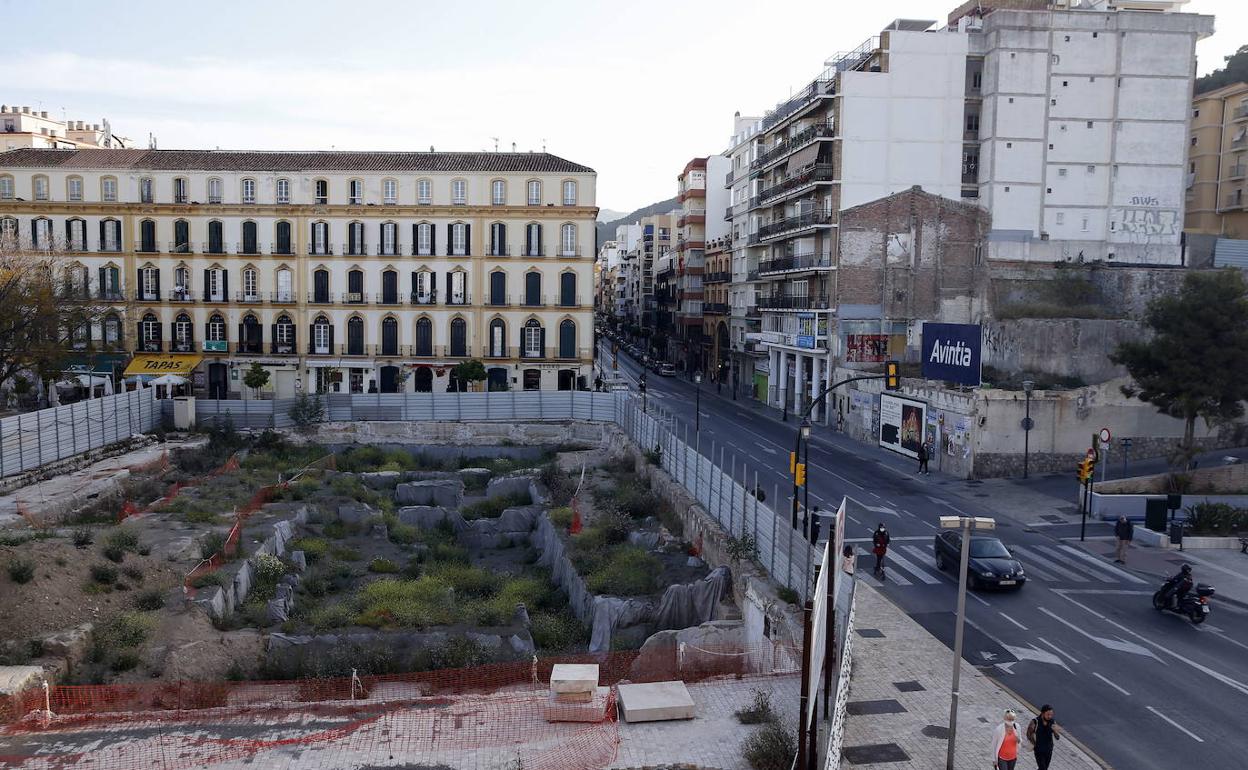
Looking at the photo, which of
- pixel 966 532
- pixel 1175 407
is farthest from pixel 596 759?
pixel 1175 407

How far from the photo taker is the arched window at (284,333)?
60812 mm

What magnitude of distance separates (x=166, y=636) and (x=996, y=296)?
47.5 m

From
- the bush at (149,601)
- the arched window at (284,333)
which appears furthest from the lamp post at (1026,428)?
the arched window at (284,333)

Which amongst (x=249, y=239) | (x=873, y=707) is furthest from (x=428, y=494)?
(x=249, y=239)

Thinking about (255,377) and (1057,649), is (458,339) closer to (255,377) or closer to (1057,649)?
(255,377)

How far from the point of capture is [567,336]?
60.2 metres

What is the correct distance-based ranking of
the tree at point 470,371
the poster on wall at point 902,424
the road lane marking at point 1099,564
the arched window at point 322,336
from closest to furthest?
the road lane marking at point 1099,564 → the poster on wall at point 902,424 → the tree at point 470,371 → the arched window at point 322,336

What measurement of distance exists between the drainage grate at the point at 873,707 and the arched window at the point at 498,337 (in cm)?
4606

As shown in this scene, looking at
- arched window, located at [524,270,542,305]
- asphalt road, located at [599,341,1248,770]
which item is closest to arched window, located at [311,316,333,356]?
arched window, located at [524,270,542,305]

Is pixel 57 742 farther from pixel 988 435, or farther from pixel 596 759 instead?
pixel 988 435

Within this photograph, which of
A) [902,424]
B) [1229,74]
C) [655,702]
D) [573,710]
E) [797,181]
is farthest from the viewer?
[1229,74]

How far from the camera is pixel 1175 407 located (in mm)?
33719

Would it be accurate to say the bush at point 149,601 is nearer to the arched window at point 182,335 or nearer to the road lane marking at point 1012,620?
the road lane marking at point 1012,620

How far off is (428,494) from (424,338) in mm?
24018
